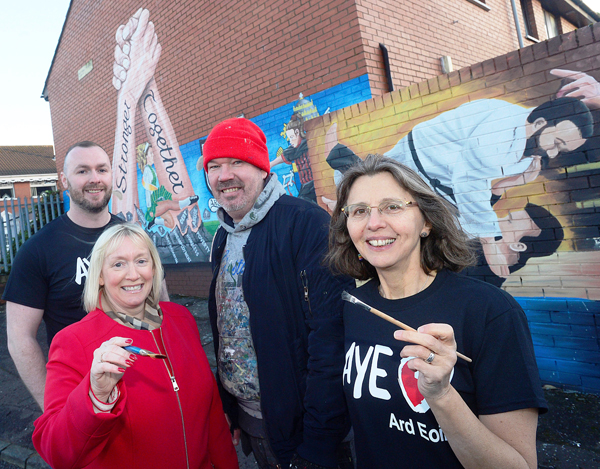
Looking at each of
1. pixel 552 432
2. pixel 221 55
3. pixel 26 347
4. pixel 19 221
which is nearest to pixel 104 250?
pixel 26 347

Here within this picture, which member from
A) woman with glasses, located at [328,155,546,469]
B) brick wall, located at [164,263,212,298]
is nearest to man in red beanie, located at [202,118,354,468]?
woman with glasses, located at [328,155,546,469]

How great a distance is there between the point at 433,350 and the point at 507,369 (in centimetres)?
32

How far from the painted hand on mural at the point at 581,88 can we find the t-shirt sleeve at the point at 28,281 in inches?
156

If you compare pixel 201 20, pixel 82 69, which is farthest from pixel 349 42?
pixel 82 69

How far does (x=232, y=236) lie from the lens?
2.20 meters

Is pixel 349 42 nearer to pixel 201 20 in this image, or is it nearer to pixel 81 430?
pixel 201 20

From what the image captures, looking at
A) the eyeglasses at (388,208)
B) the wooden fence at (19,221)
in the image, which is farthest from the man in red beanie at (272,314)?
the wooden fence at (19,221)

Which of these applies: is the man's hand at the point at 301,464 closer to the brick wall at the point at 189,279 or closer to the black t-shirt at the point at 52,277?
the black t-shirt at the point at 52,277

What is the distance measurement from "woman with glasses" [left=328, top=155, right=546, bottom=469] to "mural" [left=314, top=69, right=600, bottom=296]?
2.18 m

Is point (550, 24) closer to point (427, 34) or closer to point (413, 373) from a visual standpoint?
point (427, 34)

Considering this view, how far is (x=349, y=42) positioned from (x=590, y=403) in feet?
14.9

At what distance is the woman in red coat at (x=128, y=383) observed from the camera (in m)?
1.38

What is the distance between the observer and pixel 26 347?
215cm

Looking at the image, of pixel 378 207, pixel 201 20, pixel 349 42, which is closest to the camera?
pixel 378 207
